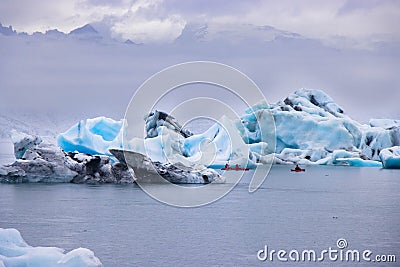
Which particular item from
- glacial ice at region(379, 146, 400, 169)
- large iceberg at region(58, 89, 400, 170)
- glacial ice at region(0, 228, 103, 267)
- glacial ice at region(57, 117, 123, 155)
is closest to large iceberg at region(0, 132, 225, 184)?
glacial ice at region(57, 117, 123, 155)

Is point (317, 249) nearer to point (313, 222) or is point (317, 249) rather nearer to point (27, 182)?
point (313, 222)

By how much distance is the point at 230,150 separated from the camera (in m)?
33.8

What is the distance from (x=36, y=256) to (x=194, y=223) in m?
6.81

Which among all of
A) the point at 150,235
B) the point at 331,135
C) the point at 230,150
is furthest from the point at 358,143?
the point at 150,235

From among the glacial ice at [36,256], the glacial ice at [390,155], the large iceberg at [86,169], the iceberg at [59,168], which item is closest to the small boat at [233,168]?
the glacial ice at [390,155]

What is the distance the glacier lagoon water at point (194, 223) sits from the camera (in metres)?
11.9

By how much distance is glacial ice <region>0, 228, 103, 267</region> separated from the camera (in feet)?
27.7

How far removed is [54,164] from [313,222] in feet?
32.2

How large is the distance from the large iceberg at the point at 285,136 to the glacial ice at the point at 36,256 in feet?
70.8

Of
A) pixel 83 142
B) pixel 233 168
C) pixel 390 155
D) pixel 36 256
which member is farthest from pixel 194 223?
pixel 390 155

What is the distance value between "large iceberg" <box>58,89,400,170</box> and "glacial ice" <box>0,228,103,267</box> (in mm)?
21580

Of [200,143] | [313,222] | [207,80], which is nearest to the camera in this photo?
[313,222]

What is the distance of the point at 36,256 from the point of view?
868 centimetres

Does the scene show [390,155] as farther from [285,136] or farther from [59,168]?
[59,168]
